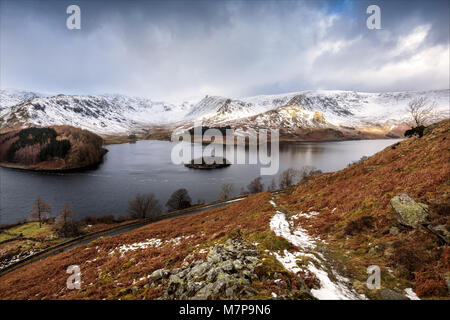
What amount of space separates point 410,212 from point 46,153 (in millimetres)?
139022

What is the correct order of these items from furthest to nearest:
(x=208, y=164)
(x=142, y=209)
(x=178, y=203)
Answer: (x=208, y=164)
(x=178, y=203)
(x=142, y=209)

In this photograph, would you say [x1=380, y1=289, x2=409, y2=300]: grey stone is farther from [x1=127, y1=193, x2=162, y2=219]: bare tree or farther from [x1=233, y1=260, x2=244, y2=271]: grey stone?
[x1=127, y1=193, x2=162, y2=219]: bare tree

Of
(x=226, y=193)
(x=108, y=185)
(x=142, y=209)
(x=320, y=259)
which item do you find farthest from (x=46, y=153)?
(x=320, y=259)

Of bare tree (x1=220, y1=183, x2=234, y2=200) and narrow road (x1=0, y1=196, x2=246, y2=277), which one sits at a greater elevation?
bare tree (x1=220, y1=183, x2=234, y2=200)

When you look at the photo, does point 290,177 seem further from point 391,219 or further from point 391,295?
point 391,295

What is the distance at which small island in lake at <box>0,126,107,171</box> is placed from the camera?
91.1m

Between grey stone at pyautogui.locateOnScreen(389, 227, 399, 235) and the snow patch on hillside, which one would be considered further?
grey stone at pyautogui.locateOnScreen(389, 227, 399, 235)

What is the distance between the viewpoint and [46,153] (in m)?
95.5

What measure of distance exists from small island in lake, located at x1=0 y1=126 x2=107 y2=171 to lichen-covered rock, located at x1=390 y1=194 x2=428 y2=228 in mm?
117914

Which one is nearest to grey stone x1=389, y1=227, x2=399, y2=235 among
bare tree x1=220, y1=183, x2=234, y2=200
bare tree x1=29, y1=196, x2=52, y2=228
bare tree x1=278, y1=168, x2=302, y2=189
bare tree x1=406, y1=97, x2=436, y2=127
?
bare tree x1=406, y1=97, x2=436, y2=127

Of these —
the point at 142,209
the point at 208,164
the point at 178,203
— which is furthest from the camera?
the point at 208,164

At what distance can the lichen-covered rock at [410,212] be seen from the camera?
701 centimetres

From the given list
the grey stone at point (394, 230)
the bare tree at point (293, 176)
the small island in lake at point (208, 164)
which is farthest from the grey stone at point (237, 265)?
the small island in lake at point (208, 164)
